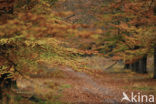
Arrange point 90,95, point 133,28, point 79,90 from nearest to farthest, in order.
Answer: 1. point 90,95
2. point 79,90
3. point 133,28

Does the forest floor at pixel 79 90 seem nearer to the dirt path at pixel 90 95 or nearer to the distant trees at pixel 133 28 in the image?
the dirt path at pixel 90 95

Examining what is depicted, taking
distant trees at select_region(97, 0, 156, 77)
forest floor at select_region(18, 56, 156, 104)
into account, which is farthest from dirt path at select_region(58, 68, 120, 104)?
distant trees at select_region(97, 0, 156, 77)

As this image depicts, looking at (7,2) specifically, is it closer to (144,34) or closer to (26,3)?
(26,3)

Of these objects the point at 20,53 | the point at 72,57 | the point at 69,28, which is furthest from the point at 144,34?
the point at 69,28

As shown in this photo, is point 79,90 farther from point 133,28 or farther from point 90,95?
point 133,28

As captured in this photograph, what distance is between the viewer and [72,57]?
808 cm

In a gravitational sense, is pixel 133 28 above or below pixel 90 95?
above

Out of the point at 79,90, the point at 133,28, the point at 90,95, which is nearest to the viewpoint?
the point at 90,95

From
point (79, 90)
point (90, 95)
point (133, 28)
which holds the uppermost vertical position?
point (133, 28)

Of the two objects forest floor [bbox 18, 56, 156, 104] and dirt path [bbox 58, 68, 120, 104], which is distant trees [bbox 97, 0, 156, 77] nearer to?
forest floor [bbox 18, 56, 156, 104]

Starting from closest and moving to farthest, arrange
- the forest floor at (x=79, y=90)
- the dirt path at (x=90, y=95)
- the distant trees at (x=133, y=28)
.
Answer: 1. the forest floor at (x=79, y=90)
2. the dirt path at (x=90, y=95)
3. the distant trees at (x=133, y=28)

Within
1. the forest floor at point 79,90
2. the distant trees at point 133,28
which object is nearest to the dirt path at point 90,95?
the forest floor at point 79,90

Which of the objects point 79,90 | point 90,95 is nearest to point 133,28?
point 79,90

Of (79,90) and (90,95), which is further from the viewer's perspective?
(79,90)
